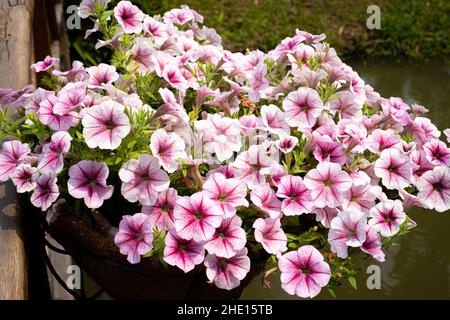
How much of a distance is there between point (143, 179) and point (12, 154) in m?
0.33

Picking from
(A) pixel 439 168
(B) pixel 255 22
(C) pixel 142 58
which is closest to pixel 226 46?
(B) pixel 255 22

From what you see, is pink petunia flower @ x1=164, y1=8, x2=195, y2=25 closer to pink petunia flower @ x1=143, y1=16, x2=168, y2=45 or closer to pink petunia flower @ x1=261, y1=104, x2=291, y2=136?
pink petunia flower @ x1=143, y1=16, x2=168, y2=45

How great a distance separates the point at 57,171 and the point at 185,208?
0.99 feet

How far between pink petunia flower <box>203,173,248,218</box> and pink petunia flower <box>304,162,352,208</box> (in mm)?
153

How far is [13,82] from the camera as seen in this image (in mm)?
1875

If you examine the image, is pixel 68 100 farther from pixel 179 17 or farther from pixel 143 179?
pixel 179 17

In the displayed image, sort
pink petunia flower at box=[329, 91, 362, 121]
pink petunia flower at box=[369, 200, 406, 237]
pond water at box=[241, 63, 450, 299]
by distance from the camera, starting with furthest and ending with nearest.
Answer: pond water at box=[241, 63, 450, 299] < pink petunia flower at box=[329, 91, 362, 121] < pink petunia flower at box=[369, 200, 406, 237]

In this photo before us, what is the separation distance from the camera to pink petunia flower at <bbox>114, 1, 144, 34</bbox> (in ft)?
6.04

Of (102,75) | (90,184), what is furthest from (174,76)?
(90,184)

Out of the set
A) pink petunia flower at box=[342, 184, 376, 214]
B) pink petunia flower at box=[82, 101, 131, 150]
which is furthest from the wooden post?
pink petunia flower at box=[342, 184, 376, 214]

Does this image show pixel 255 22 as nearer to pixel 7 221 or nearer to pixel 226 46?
pixel 226 46

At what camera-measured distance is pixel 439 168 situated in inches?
63.3

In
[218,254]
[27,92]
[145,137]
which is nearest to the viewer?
[218,254]

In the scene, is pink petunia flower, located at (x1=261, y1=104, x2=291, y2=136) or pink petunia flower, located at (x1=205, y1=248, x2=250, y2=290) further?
pink petunia flower, located at (x1=261, y1=104, x2=291, y2=136)
